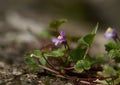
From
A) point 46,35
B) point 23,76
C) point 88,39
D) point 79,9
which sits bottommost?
point 23,76

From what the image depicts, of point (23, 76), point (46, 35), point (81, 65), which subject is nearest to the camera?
point (81, 65)

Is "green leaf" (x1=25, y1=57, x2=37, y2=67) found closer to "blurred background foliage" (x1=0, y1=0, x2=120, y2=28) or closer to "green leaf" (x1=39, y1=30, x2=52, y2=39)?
"green leaf" (x1=39, y1=30, x2=52, y2=39)

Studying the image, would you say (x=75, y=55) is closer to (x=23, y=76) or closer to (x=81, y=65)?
(x=81, y=65)

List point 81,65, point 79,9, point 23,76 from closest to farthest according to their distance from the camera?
1. point 81,65
2. point 23,76
3. point 79,9

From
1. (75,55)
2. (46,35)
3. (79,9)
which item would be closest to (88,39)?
(75,55)

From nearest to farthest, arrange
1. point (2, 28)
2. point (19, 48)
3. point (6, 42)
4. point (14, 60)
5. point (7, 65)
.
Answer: point (7, 65), point (14, 60), point (19, 48), point (6, 42), point (2, 28)

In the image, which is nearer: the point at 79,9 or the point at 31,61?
the point at 31,61

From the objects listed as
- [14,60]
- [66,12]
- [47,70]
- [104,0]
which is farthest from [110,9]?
[47,70]

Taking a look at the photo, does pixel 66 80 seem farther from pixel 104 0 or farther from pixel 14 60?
pixel 104 0
